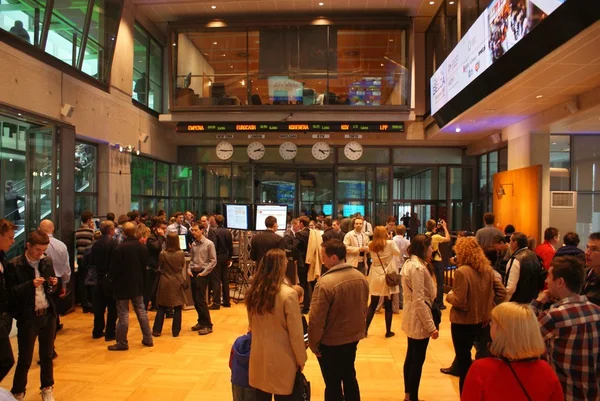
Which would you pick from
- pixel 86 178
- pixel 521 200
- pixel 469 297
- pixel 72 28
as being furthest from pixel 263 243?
pixel 521 200

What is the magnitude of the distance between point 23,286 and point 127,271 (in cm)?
217

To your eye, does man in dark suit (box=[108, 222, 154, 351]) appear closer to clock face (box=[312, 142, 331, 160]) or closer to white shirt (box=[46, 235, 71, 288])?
white shirt (box=[46, 235, 71, 288])

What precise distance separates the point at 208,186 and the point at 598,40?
13544 millimetres

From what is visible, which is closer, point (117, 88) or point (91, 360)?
point (91, 360)

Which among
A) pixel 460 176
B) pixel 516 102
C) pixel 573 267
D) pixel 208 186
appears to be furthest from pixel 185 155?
pixel 573 267

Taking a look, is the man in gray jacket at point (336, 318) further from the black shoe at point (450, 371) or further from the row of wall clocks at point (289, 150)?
the row of wall clocks at point (289, 150)

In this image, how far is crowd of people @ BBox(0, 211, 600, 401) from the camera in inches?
83.2

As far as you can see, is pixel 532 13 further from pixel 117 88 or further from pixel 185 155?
pixel 185 155

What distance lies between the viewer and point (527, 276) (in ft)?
16.0

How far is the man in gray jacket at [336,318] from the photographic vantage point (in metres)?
3.43

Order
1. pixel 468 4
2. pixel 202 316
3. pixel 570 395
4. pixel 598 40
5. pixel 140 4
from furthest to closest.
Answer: pixel 140 4 → pixel 468 4 → pixel 202 316 → pixel 598 40 → pixel 570 395

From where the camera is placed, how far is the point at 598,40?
5531mm

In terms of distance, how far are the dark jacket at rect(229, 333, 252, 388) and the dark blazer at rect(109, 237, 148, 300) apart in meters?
3.39

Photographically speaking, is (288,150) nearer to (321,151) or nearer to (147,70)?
(321,151)
